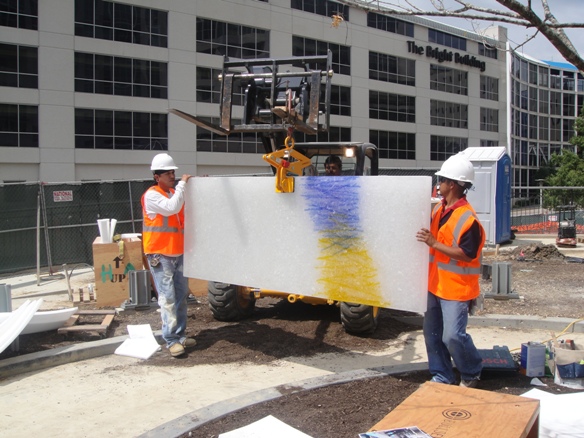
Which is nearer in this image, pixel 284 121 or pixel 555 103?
pixel 284 121

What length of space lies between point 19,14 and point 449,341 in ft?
93.7

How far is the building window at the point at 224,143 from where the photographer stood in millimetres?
33156

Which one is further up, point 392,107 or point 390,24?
point 390,24

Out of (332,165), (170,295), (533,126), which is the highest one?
(533,126)

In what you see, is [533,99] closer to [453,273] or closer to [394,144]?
[394,144]

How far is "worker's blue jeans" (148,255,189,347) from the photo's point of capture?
6219 millimetres

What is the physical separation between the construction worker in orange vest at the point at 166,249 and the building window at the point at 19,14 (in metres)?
25.1

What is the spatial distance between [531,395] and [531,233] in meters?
19.3

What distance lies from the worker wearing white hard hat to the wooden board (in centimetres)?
108

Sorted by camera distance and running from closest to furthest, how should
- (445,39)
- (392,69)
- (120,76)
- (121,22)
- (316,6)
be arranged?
(121,22)
(120,76)
(316,6)
(392,69)
(445,39)

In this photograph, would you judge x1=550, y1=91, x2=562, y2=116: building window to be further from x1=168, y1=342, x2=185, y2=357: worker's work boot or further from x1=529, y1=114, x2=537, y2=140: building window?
x1=168, y1=342, x2=185, y2=357: worker's work boot

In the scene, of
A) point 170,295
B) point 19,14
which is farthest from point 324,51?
point 170,295

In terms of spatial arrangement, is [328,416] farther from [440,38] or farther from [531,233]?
[440,38]

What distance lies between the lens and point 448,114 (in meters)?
47.3
